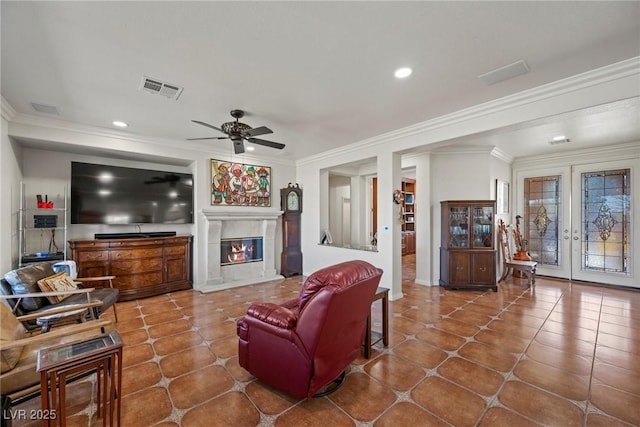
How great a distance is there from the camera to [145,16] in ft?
6.03

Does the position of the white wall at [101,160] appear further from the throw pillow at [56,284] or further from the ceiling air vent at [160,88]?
the ceiling air vent at [160,88]

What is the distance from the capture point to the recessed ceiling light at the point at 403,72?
2.50 m

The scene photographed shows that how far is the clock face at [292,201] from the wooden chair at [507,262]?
4.35 meters

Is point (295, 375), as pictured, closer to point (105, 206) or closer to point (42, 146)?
point (105, 206)

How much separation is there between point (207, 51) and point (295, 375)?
260cm

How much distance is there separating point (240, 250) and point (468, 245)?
452 cm

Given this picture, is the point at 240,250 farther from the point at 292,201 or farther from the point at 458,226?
the point at 458,226

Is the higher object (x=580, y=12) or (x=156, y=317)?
(x=580, y=12)

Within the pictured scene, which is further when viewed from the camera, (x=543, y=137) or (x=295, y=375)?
(x=543, y=137)

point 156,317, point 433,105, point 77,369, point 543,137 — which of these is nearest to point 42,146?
point 156,317

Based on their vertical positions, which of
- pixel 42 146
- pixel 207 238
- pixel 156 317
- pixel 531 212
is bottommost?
pixel 156 317

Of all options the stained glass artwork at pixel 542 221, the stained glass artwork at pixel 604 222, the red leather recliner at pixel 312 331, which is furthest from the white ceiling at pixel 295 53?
the stained glass artwork at pixel 542 221

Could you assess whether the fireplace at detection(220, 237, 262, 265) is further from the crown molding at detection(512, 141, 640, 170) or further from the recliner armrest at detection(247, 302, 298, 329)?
the crown molding at detection(512, 141, 640, 170)

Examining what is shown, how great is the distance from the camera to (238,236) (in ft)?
18.7
